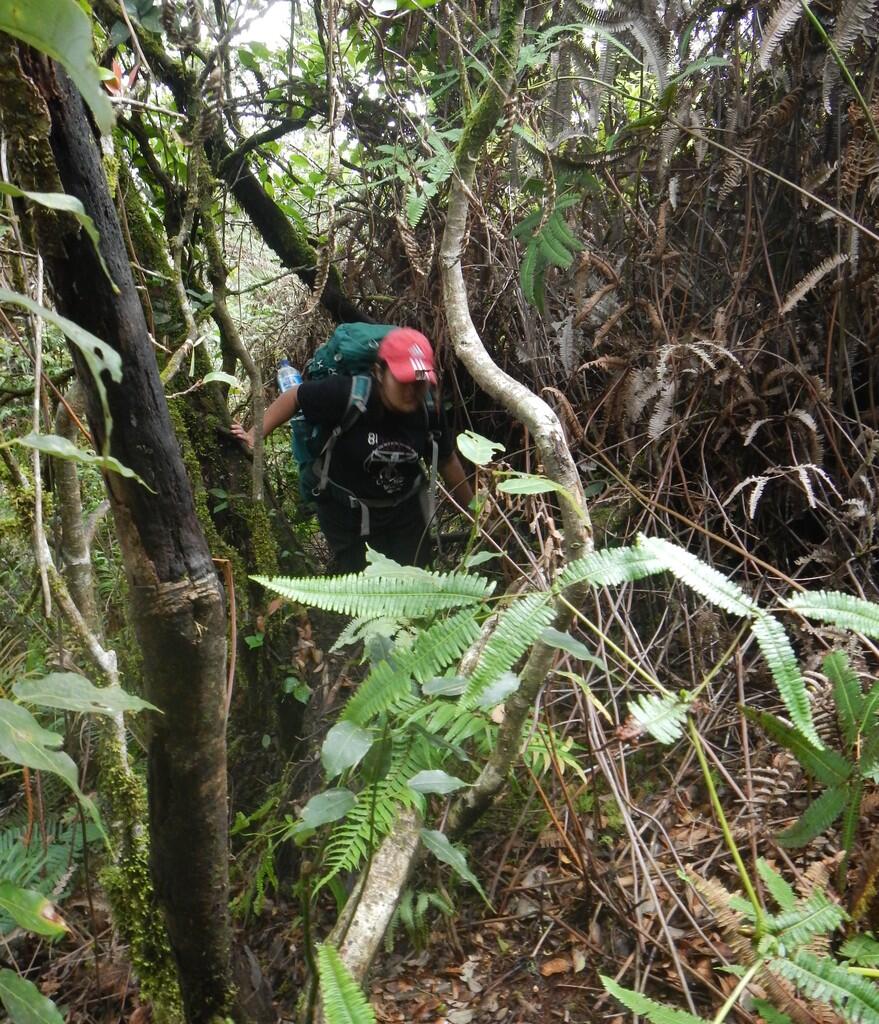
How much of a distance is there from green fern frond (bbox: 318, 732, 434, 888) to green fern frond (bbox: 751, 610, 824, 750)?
0.72 metres

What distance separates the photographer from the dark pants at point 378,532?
3633mm

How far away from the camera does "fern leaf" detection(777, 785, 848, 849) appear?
1506 millimetres

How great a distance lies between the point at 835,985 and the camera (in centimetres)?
114

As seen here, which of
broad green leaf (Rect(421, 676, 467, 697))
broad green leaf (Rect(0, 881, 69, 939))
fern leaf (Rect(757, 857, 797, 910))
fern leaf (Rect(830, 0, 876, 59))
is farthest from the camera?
fern leaf (Rect(830, 0, 876, 59))

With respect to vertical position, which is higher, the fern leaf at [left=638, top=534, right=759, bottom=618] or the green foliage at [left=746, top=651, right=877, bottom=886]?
the fern leaf at [left=638, top=534, right=759, bottom=618]

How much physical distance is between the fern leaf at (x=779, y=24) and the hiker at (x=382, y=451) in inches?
68.9

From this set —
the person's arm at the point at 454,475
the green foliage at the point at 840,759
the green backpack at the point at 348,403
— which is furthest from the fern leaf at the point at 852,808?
the person's arm at the point at 454,475

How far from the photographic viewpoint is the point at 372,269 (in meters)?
4.48

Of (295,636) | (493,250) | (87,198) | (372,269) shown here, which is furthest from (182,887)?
(372,269)

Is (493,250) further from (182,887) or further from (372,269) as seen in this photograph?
(182,887)

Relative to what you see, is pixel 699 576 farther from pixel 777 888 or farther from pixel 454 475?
pixel 454 475

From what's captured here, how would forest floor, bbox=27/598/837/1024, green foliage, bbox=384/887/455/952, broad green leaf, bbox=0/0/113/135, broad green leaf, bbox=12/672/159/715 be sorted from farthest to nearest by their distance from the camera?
1. green foliage, bbox=384/887/455/952
2. forest floor, bbox=27/598/837/1024
3. broad green leaf, bbox=12/672/159/715
4. broad green leaf, bbox=0/0/113/135

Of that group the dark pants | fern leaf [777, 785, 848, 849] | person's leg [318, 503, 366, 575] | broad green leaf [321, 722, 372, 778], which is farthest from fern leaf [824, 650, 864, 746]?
person's leg [318, 503, 366, 575]

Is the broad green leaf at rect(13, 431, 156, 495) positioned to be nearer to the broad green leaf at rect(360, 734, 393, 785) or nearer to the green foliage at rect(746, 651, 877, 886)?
the broad green leaf at rect(360, 734, 393, 785)
